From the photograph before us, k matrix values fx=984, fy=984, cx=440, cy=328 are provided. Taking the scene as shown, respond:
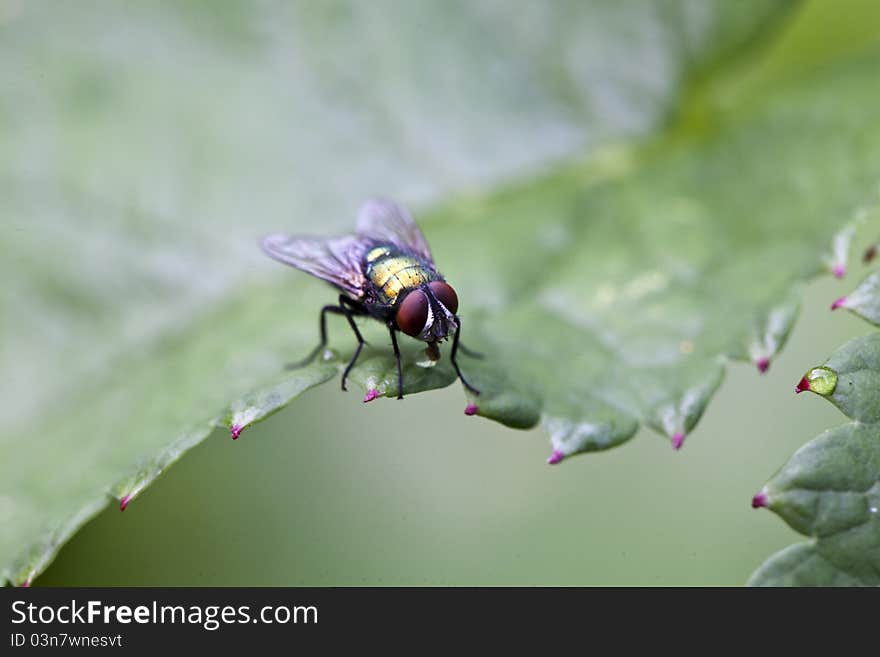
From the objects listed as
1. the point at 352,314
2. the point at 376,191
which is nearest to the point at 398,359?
the point at 352,314

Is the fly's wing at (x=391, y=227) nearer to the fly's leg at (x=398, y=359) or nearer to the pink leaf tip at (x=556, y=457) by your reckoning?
the fly's leg at (x=398, y=359)

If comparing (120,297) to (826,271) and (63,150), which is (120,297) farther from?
(826,271)

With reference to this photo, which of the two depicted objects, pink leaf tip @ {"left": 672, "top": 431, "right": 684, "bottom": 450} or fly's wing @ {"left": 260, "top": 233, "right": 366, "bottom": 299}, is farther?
fly's wing @ {"left": 260, "top": 233, "right": 366, "bottom": 299}

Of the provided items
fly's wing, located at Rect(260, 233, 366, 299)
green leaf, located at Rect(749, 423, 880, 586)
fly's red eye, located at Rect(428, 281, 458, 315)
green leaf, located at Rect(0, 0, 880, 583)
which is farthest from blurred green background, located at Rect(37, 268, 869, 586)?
green leaf, located at Rect(749, 423, 880, 586)

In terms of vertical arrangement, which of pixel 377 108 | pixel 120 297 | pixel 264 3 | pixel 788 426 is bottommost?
pixel 788 426

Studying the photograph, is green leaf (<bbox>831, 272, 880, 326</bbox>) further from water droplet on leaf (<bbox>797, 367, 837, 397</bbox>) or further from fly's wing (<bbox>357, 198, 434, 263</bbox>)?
fly's wing (<bbox>357, 198, 434, 263</bbox>)

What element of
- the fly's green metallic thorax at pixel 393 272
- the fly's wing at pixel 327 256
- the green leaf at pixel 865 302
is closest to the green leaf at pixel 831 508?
the green leaf at pixel 865 302

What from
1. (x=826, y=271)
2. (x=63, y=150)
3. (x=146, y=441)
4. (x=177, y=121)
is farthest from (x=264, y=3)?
(x=826, y=271)
